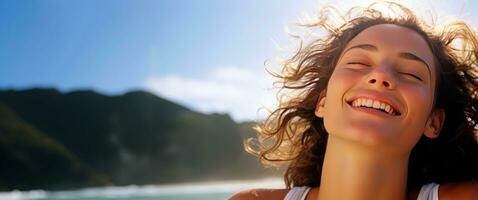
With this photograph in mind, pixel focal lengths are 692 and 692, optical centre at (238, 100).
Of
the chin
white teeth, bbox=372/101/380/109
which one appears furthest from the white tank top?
white teeth, bbox=372/101/380/109

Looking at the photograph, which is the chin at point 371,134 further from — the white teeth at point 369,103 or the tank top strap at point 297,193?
the tank top strap at point 297,193

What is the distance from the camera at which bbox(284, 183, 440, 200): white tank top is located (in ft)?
9.62

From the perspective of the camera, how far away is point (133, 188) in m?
110

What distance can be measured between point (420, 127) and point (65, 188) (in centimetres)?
10640

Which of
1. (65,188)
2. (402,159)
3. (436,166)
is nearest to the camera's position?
(402,159)

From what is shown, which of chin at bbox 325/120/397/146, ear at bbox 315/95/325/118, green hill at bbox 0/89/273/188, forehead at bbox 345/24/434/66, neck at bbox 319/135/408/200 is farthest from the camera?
green hill at bbox 0/89/273/188

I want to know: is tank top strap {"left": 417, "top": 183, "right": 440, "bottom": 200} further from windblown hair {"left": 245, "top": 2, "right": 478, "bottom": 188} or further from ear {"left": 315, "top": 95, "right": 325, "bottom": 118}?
ear {"left": 315, "top": 95, "right": 325, "bottom": 118}

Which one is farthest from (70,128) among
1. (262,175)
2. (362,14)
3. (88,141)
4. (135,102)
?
(362,14)

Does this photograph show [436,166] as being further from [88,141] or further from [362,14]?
[88,141]

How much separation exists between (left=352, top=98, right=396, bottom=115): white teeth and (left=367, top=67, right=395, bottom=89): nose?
0.08 meters

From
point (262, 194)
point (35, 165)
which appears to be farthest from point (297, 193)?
point (35, 165)

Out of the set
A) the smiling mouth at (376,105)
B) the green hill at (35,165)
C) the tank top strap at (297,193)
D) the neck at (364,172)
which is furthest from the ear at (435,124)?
the green hill at (35,165)

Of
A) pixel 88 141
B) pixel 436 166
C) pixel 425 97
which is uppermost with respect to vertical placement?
pixel 88 141

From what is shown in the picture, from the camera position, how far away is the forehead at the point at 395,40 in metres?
2.98
